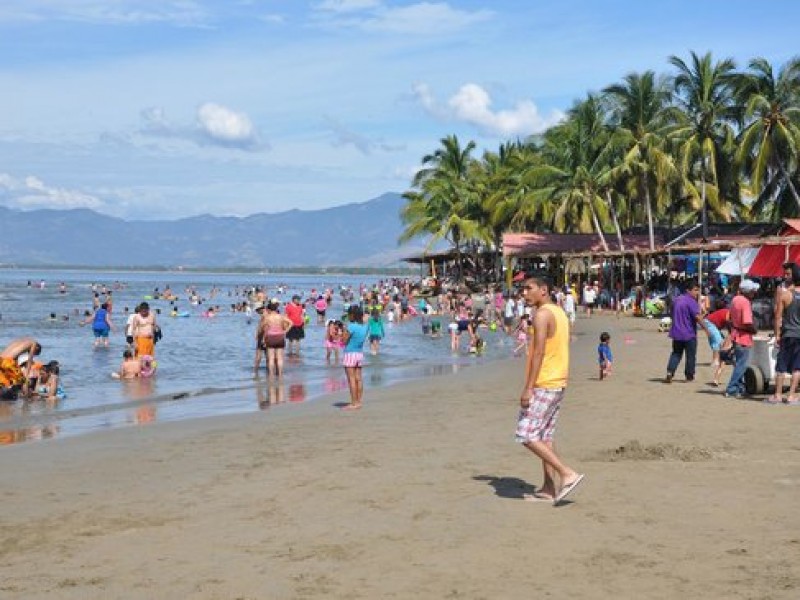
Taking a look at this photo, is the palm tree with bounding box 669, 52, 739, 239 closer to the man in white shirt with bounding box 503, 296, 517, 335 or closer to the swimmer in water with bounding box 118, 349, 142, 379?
the man in white shirt with bounding box 503, 296, 517, 335

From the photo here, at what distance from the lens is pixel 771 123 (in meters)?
33.8

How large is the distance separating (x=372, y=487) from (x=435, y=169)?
175 feet

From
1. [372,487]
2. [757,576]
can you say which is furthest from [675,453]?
[757,576]

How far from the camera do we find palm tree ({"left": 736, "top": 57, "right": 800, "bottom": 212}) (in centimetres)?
3362

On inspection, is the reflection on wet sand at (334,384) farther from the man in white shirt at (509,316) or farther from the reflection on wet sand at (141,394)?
the man in white shirt at (509,316)

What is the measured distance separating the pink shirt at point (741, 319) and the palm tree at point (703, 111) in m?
26.6

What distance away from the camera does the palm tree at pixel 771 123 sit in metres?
33.6

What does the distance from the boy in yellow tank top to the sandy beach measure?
294 mm

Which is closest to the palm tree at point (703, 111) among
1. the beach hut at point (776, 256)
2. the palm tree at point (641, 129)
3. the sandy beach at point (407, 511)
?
the palm tree at point (641, 129)

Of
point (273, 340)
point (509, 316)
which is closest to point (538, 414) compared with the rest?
point (273, 340)

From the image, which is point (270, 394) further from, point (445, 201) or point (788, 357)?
point (445, 201)

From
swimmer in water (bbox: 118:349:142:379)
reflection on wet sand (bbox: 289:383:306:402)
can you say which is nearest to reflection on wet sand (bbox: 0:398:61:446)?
swimmer in water (bbox: 118:349:142:379)

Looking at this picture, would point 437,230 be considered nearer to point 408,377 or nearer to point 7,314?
point 7,314

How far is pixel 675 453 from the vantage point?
8289mm
